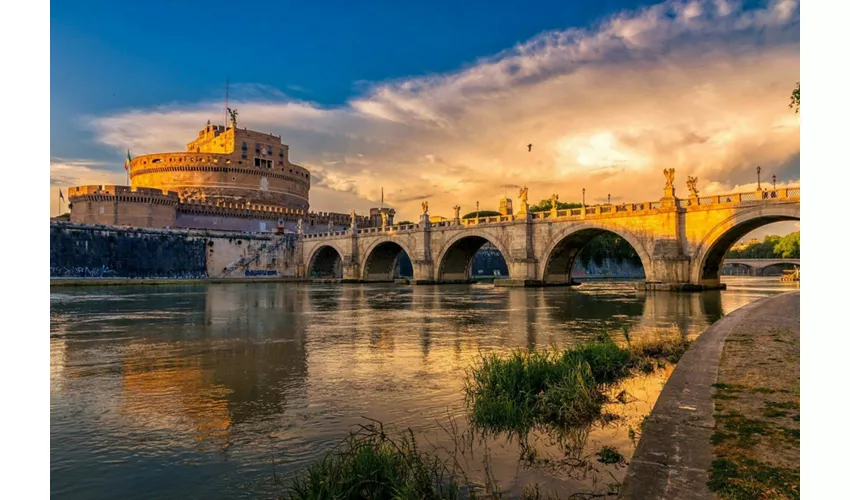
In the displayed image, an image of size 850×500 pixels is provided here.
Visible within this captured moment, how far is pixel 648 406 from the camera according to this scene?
22.3 ft

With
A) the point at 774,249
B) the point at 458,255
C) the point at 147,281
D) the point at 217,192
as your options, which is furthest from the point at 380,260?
the point at 774,249

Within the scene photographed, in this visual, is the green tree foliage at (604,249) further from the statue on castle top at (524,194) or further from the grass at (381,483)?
the grass at (381,483)

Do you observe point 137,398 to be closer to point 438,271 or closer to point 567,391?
point 567,391

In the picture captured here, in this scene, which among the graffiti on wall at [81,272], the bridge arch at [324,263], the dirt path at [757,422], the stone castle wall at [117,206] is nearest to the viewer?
the dirt path at [757,422]

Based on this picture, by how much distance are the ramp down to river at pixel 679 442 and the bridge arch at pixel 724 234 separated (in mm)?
27122

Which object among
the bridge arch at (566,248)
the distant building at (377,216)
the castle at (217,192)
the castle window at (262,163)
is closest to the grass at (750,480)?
the bridge arch at (566,248)

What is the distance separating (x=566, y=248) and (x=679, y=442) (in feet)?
133

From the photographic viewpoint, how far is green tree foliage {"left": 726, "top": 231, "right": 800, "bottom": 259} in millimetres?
86312

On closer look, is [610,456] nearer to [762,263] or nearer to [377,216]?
[377,216]

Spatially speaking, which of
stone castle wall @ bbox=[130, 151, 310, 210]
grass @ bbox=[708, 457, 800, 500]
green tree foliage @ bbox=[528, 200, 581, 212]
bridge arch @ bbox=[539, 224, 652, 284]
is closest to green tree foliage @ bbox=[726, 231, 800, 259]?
green tree foliage @ bbox=[528, 200, 581, 212]

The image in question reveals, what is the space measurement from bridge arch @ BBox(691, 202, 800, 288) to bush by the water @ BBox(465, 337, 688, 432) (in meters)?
25.3

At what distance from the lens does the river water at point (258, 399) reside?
16.0ft

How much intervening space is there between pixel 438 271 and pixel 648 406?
1797 inches

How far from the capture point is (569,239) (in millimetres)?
41906
